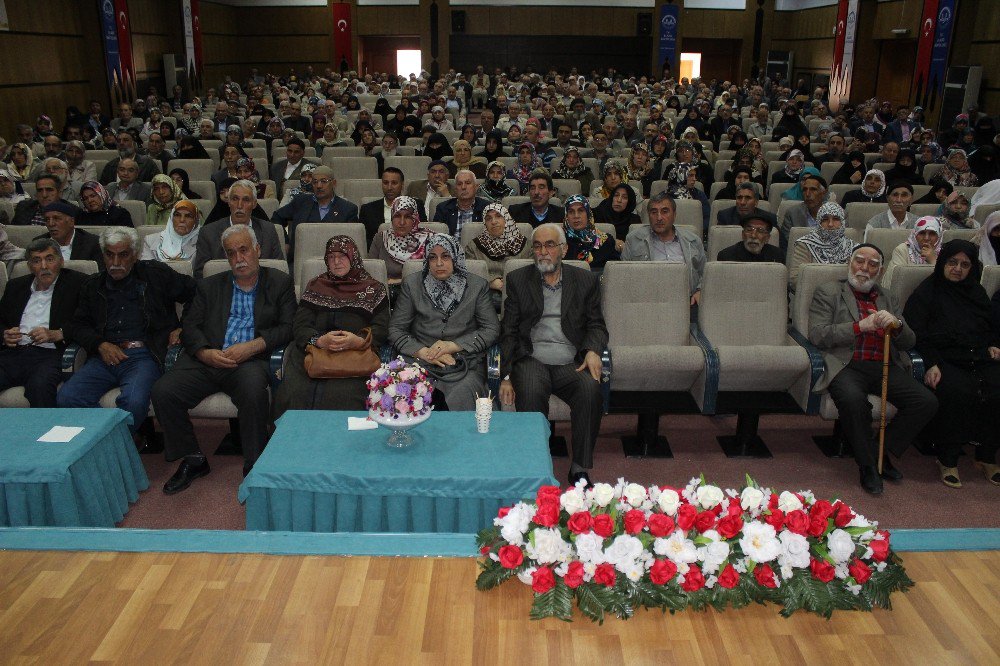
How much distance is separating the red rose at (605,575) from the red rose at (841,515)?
0.67 metres

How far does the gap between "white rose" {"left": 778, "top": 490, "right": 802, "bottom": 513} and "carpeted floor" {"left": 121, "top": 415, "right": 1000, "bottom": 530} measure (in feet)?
5.07

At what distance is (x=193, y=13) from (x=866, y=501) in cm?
1913

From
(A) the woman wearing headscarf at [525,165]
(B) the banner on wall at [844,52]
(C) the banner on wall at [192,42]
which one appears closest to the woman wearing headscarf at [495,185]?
(A) the woman wearing headscarf at [525,165]

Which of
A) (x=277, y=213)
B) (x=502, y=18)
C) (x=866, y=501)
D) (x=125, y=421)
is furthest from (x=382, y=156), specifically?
(x=502, y=18)

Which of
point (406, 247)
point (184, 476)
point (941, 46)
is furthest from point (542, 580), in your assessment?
point (941, 46)

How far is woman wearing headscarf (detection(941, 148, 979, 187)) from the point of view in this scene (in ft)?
24.7

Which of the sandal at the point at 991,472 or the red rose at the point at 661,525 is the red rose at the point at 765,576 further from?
the sandal at the point at 991,472

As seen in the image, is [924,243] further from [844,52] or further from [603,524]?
[844,52]

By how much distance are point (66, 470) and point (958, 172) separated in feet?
26.2

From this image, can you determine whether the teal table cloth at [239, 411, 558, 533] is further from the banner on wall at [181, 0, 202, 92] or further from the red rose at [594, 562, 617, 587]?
the banner on wall at [181, 0, 202, 92]

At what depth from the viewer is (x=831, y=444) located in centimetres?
417

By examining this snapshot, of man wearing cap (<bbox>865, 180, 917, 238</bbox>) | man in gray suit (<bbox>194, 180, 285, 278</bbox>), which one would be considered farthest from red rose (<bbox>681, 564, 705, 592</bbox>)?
man wearing cap (<bbox>865, 180, 917, 238</bbox>)

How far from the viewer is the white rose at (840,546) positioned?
214 centimetres

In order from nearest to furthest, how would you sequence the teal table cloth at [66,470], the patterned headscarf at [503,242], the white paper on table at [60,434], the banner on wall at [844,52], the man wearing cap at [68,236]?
1. the teal table cloth at [66,470]
2. the white paper on table at [60,434]
3. the man wearing cap at [68,236]
4. the patterned headscarf at [503,242]
5. the banner on wall at [844,52]
